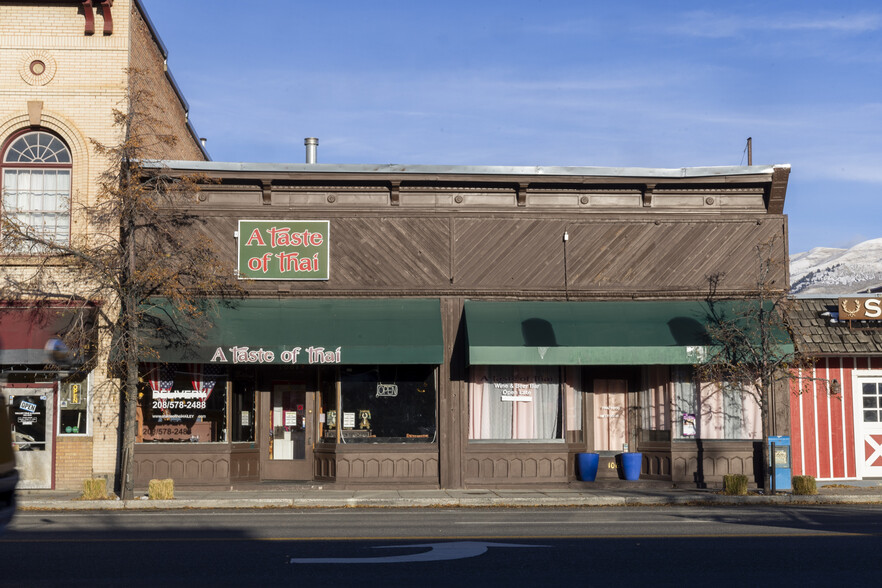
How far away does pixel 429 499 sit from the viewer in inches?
731

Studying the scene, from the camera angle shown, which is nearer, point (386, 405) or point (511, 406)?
point (386, 405)

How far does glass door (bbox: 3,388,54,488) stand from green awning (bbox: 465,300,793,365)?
370 inches

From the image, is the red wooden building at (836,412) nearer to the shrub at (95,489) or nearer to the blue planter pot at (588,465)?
the blue planter pot at (588,465)

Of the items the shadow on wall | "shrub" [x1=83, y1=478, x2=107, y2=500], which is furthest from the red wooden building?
"shrub" [x1=83, y1=478, x2=107, y2=500]

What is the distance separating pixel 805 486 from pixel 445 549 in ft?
37.1

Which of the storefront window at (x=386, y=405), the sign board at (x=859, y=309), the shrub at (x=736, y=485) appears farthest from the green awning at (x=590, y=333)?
the shrub at (x=736, y=485)

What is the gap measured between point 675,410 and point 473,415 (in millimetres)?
4613

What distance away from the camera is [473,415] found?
21406 millimetres

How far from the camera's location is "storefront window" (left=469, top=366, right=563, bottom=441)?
21.4 meters

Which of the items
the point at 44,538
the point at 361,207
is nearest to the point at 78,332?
the point at 361,207

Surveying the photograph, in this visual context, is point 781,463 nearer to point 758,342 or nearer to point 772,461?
point 772,461

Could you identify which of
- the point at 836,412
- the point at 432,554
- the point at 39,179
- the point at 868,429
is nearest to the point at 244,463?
the point at 39,179

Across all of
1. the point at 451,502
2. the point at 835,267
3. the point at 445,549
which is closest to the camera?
the point at 445,549

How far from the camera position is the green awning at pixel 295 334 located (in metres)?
19.9
